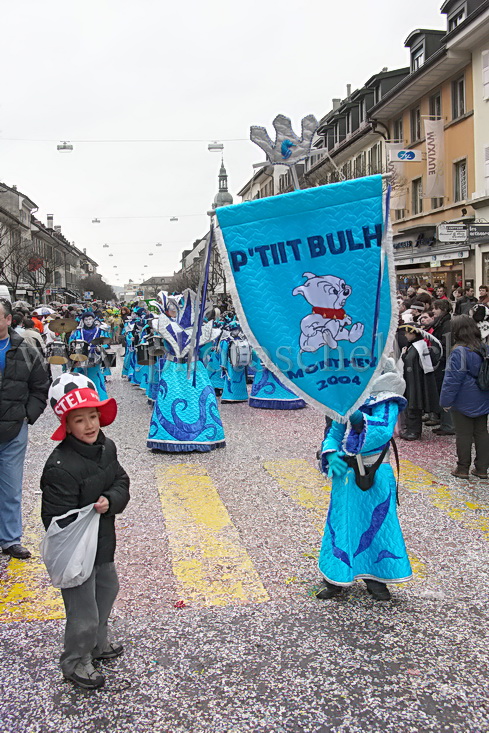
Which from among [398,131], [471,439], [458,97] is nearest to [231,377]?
[471,439]

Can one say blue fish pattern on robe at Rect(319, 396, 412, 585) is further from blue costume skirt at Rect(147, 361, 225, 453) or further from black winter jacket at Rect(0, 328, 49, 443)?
blue costume skirt at Rect(147, 361, 225, 453)

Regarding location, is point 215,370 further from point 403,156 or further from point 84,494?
point 403,156

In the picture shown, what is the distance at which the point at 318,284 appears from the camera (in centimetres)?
356

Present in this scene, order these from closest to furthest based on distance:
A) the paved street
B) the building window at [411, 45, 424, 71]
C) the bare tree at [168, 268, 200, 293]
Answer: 1. the paved street
2. the building window at [411, 45, 424, 71]
3. the bare tree at [168, 268, 200, 293]

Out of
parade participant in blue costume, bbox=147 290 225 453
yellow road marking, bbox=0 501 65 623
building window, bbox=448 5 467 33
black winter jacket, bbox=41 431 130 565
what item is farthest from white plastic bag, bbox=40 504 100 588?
building window, bbox=448 5 467 33

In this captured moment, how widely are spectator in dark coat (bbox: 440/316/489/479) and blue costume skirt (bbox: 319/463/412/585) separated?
2.97 m

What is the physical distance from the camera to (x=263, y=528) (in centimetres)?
527

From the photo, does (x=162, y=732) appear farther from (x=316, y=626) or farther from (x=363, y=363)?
(x=363, y=363)

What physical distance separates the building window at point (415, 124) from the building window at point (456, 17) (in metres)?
3.39

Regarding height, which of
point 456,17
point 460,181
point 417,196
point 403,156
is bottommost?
point 460,181

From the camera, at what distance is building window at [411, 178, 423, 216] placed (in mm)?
24578

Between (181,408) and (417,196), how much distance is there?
19.7 m

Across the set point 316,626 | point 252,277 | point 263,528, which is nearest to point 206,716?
point 316,626

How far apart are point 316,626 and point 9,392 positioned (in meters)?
2.49
